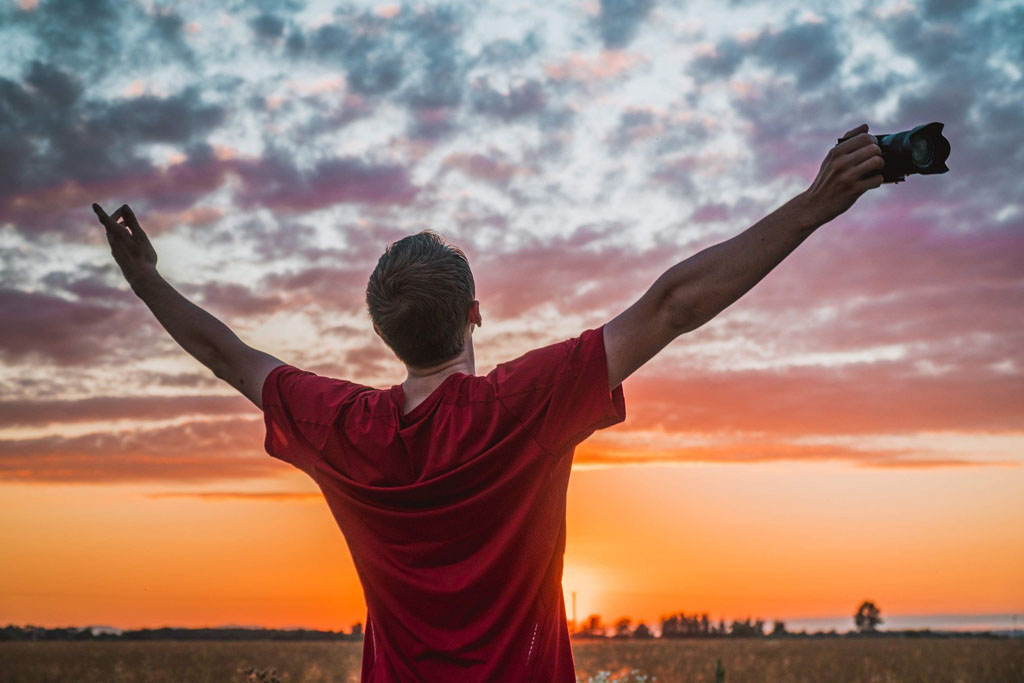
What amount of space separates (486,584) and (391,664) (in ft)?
1.24

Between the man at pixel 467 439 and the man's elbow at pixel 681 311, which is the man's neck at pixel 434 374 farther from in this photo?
the man's elbow at pixel 681 311

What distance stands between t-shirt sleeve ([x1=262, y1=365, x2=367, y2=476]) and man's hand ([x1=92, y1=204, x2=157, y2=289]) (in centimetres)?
72

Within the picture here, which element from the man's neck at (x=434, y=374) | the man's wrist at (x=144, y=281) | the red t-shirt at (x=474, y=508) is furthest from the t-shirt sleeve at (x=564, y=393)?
the man's wrist at (x=144, y=281)

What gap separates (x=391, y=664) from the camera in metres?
2.56

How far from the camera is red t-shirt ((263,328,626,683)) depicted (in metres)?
2.37

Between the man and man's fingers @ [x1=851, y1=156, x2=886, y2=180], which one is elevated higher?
man's fingers @ [x1=851, y1=156, x2=886, y2=180]

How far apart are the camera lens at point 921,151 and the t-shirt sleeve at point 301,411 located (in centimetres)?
159

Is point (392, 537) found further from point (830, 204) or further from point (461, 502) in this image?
point (830, 204)

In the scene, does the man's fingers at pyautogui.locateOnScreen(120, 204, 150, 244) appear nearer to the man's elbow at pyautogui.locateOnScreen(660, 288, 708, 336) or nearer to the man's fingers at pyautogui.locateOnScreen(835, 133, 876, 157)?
the man's elbow at pyautogui.locateOnScreen(660, 288, 708, 336)

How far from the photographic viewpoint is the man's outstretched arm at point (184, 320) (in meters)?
2.92

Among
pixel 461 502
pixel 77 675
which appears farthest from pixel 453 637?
pixel 77 675

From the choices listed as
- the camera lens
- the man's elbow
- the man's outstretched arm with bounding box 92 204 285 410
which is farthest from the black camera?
the man's outstretched arm with bounding box 92 204 285 410

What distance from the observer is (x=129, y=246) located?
10.6ft

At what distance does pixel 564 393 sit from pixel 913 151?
99 centimetres
